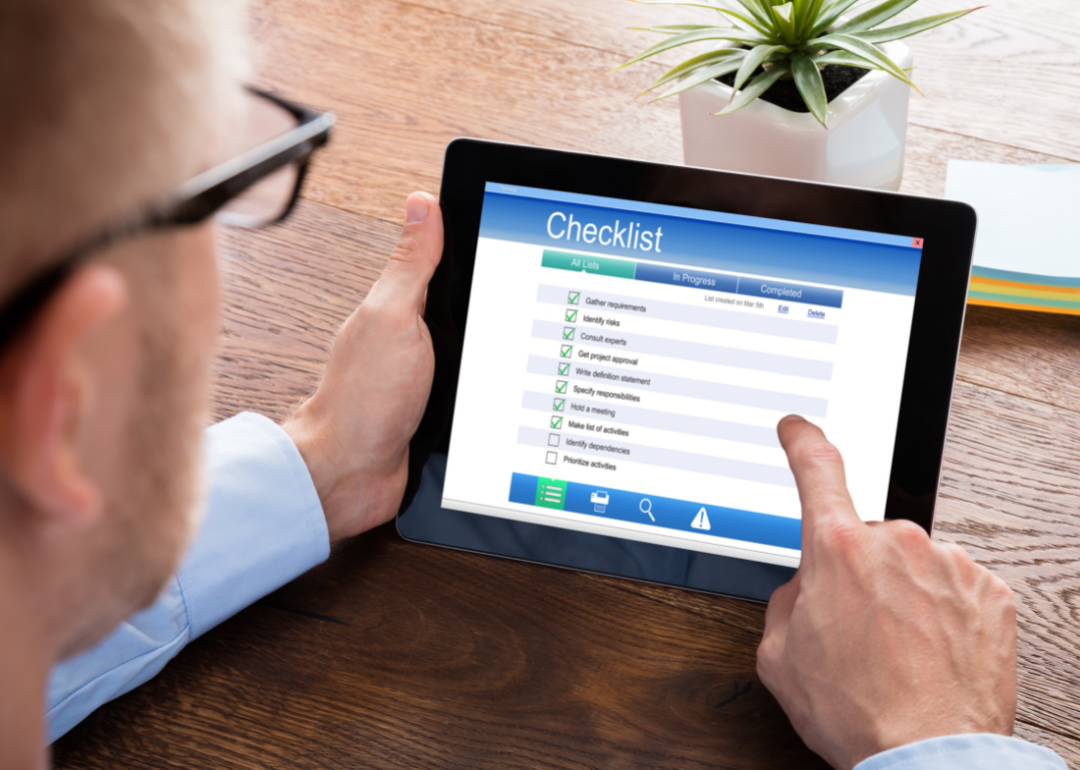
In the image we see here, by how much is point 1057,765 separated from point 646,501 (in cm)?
38

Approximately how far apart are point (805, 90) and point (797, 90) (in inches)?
3.2

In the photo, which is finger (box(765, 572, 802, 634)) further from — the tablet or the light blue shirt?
the light blue shirt

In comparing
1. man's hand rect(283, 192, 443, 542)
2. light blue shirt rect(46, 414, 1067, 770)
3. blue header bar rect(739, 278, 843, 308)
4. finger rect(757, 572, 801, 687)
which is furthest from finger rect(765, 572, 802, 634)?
man's hand rect(283, 192, 443, 542)

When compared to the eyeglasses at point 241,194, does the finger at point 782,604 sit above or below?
below

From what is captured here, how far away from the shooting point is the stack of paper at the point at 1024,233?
0.85 metres

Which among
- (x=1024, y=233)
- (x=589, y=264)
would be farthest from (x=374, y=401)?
(x=1024, y=233)

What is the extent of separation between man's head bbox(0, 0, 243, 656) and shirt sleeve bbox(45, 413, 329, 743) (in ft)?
0.68

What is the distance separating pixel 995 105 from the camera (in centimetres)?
98

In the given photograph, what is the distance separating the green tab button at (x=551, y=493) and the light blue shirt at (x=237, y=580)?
0.23 m

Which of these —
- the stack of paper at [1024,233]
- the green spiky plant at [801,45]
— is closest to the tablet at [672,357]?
the green spiky plant at [801,45]

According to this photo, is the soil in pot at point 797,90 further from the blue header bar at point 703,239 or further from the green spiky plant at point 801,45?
the blue header bar at point 703,239

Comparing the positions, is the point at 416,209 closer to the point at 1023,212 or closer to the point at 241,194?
the point at 241,194

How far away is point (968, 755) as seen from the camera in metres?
0.58

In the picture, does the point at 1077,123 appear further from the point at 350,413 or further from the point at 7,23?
the point at 7,23
